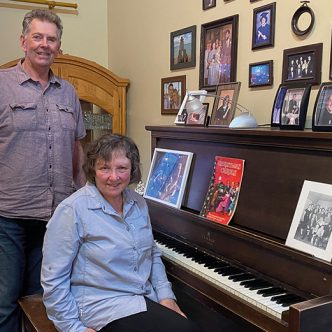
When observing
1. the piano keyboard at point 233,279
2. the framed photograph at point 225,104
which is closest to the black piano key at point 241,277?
the piano keyboard at point 233,279

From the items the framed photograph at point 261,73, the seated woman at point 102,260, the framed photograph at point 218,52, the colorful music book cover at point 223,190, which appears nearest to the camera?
the seated woman at point 102,260

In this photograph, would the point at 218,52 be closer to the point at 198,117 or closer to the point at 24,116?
the point at 198,117

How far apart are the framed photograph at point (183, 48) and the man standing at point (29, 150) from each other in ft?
3.12

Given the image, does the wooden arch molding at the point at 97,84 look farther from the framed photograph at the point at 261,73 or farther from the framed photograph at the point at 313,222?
the framed photograph at the point at 313,222

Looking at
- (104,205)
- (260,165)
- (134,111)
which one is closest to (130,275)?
(104,205)

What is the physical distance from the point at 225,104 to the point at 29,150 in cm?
90

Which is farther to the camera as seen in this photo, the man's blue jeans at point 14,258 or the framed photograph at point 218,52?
the framed photograph at point 218,52

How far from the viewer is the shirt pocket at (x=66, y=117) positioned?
6.45 ft

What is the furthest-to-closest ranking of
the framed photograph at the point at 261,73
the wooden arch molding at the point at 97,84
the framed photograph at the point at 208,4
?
the wooden arch molding at the point at 97,84, the framed photograph at the point at 208,4, the framed photograph at the point at 261,73

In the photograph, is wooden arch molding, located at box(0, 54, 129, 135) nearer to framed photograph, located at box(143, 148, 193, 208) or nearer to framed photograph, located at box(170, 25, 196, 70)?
framed photograph, located at box(170, 25, 196, 70)

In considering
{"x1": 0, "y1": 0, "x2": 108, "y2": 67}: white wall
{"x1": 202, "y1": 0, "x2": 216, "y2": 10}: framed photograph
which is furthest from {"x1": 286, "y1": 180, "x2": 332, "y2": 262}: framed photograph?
{"x1": 0, "y1": 0, "x2": 108, "y2": 67}: white wall

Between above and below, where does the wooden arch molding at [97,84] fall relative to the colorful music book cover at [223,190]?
above

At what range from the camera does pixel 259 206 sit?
1.63 metres

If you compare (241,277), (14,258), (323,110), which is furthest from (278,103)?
(14,258)
